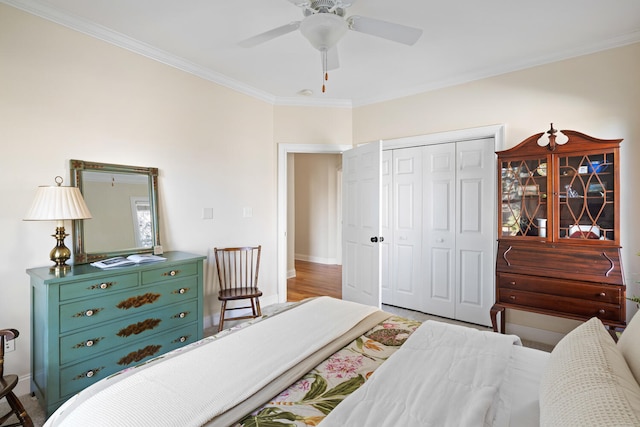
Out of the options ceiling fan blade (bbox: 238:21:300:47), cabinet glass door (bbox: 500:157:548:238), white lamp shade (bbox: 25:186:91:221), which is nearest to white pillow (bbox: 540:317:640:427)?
cabinet glass door (bbox: 500:157:548:238)

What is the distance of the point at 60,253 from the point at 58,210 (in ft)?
1.03

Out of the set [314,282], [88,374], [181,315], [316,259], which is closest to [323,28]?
[181,315]

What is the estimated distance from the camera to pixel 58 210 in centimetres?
196

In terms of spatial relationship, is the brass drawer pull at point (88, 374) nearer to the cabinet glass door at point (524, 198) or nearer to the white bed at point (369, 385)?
the white bed at point (369, 385)

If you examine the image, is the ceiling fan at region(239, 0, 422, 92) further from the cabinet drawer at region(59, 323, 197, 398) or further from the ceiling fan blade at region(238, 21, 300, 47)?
the cabinet drawer at region(59, 323, 197, 398)

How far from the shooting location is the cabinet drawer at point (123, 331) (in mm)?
1930

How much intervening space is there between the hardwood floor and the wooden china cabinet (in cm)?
244

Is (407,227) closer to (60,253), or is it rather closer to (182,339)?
(182,339)

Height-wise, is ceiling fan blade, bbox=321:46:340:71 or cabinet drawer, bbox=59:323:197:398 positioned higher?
ceiling fan blade, bbox=321:46:340:71

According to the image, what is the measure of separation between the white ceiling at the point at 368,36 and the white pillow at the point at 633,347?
6.67ft

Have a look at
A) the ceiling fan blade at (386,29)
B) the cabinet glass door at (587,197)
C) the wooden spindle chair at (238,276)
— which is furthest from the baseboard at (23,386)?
the cabinet glass door at (587,197)

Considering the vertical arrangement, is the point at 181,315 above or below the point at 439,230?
below

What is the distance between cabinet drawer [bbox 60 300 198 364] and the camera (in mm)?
1930

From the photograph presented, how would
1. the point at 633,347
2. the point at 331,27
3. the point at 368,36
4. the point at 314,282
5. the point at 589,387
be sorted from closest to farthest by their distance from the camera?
the point at 589,387, the point at 633,347, the point at 331,27, the point at 368,36, the point at 314,282
